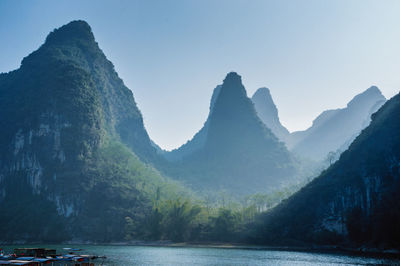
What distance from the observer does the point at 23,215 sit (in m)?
140

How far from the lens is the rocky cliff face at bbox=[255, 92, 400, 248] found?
278 ft

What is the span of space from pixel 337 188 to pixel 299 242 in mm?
19109

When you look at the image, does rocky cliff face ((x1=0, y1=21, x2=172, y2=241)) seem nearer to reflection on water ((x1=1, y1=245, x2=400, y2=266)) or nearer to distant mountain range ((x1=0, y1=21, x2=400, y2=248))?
distant mountain range ((x1=0, y1=21, x2=400, y2=248))

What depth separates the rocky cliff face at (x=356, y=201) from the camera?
84750mm

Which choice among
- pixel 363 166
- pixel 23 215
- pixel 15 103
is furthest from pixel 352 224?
pixel 15 103

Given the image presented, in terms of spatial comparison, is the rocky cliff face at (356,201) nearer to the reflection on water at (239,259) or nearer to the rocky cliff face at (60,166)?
the reflection on water at (239,259)

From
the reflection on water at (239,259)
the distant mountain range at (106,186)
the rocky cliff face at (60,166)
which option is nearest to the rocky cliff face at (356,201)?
the distant mountain range at (106,186)

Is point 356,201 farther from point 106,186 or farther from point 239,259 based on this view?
point 106,186

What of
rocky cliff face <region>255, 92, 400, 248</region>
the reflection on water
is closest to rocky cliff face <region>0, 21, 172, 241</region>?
the reflection on water

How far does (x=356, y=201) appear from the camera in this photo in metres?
95.1

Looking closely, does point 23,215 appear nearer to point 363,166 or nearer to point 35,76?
point 35,76

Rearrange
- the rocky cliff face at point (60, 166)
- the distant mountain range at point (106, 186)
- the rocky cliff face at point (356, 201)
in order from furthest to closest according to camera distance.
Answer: the rocky cliff face at point (60, 166) → the distant mountain range at point (106, 186) → the rocky cliff face at point (356, 201)

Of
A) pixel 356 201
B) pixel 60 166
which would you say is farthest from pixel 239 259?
pixel 60 166

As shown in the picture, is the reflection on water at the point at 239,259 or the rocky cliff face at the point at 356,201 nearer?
the reflection on water at the point at 239,259
